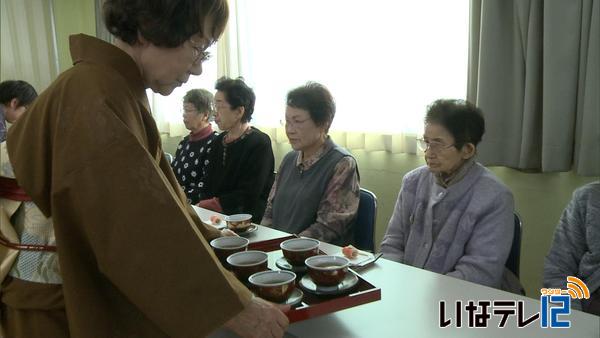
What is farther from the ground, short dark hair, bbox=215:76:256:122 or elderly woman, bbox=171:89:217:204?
short dark hair, bbox=215:76:256:122

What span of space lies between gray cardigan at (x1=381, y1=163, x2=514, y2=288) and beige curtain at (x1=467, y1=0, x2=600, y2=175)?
55 cm

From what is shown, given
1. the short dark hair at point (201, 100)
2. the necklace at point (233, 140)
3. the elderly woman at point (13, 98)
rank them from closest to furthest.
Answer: the necklace at point (233, 140), the short dark hair at point (201, 100), the elderly woman at point (13, 98)

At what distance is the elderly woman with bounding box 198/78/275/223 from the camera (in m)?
2.44

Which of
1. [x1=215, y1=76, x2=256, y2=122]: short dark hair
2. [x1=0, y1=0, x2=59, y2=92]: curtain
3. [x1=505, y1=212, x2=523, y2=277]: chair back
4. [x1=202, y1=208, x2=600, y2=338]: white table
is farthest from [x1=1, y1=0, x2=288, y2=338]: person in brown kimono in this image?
[x1=0, y1=0, x2=59, y2=92]: curtain

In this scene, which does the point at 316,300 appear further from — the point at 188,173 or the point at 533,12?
the point at 188,173

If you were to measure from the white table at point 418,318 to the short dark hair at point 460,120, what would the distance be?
1.94 feet

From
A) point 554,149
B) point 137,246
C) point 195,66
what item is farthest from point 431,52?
point 137,246

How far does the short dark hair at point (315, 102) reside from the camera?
2025 mm

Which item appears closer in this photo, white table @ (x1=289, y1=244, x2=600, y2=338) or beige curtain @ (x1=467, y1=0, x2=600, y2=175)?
white table @ (x1=289, y1=244, x2=600, y2=338)

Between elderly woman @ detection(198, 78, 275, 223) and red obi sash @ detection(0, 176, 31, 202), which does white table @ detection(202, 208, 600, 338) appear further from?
elderly woman @ detection(198, 78, 275, 223)

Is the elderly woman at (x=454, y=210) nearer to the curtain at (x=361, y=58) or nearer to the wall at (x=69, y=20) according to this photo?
the curtain at (x=361, y=58)

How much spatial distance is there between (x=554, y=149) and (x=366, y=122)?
1010 mm

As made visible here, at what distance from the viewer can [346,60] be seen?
2771mm

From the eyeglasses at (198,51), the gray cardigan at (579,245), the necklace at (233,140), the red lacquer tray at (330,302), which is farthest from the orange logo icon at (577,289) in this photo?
the necklace at (233,140)
